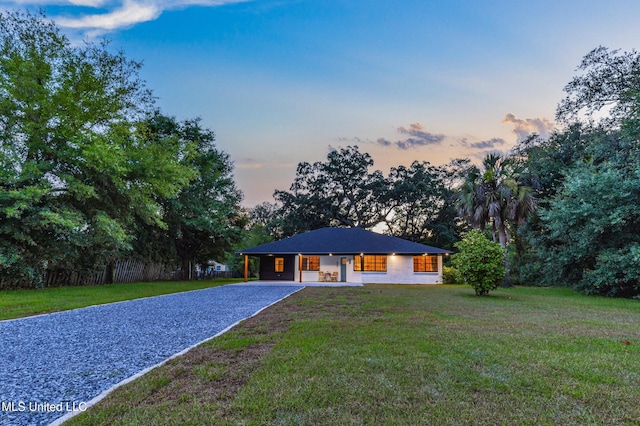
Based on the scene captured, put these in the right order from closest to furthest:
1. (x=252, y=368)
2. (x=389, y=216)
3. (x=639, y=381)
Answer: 1. (x=639, y=381)
2. (x=252, y=368)
3. (x=389, y=216)

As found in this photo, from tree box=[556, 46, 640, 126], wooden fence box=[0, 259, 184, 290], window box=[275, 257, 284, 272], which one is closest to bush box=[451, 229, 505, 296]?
tree box=[556, 46, 640, 126]

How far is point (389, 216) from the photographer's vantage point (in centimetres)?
3412

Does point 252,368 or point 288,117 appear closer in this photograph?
point 252,368

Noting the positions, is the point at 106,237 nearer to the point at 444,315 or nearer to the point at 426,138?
the point at 444,315

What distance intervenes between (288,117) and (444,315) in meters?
12.0

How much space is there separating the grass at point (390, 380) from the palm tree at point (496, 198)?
48.5 feet

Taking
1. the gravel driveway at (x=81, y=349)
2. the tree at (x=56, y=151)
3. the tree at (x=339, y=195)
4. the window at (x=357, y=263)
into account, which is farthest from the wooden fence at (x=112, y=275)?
the window at (x=357, y=263)

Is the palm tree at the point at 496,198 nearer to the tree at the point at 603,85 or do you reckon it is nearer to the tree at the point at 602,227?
the tree at the point at 602,227

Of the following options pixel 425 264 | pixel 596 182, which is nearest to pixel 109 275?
pixel 425 264

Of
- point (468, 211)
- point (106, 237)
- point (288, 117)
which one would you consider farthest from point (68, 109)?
point (468, 211)

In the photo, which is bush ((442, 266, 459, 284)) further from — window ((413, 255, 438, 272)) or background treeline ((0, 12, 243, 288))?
background treeline ((0, 12, 243, 288))

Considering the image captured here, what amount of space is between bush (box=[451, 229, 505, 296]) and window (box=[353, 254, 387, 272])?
355 inches

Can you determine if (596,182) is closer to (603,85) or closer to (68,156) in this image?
(603,85)

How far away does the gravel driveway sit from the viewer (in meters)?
2.90
